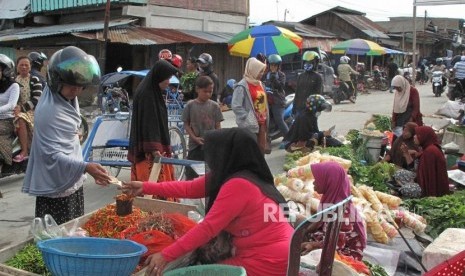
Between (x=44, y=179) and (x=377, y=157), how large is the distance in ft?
19.4

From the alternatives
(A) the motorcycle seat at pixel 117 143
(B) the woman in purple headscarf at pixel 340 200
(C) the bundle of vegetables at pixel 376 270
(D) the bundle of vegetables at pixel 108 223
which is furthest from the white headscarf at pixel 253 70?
(D) the bundle of vegetables at pixel 108 223

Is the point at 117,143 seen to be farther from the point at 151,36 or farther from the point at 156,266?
the point at 151,36

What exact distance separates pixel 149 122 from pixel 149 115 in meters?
0.07

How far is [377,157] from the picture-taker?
838 cm

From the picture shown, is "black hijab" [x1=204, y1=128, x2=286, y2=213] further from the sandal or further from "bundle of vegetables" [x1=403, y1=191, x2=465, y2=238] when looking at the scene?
the sandal

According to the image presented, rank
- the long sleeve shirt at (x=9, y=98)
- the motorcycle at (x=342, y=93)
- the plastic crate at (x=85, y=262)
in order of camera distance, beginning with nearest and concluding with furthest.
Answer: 1. the plastic crate at (x=85, y=262)
2. the long sleeve shirt at (x=9, y=98)
3. the motorcycle at (x=342, y=93)

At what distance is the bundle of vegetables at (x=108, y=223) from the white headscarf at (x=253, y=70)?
12.6ft

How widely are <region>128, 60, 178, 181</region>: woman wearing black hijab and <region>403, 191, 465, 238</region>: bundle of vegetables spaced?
284 cm

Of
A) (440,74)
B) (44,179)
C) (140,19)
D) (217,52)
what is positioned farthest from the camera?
(440,74)

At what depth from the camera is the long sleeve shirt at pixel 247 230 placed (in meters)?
2.89

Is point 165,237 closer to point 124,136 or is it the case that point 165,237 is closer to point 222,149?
point 222,149

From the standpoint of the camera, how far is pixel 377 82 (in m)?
29.1

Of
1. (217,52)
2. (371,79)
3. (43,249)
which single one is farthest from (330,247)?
(371,79)

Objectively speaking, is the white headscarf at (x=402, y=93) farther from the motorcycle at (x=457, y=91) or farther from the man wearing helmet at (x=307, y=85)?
the motorcycle at (x=457, y=91)
